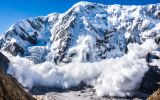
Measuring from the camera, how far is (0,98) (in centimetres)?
15975

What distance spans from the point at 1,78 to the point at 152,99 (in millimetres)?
61907

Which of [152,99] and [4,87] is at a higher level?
[4,87]

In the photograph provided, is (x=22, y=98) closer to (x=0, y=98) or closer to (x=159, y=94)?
(x=0, y=98)

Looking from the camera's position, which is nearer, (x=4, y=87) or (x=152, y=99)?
(x=152, y=99)

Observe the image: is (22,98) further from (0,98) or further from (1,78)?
(0,98)

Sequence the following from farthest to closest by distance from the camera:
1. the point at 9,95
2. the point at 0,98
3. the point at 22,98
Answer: the point at 22,98 → the point at 9,95 → the point at 0,98

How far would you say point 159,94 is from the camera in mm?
160250

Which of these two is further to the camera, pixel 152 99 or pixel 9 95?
pixel 9 95

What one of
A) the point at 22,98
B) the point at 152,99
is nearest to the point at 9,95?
the point at 22,98

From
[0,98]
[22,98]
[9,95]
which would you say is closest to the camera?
[0,98]

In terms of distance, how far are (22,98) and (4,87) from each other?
17.6 metres

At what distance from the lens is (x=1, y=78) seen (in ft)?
596

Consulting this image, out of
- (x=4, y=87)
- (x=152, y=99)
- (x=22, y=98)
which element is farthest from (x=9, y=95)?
(x=152, y=99)

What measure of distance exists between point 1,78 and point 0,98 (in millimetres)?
22878
